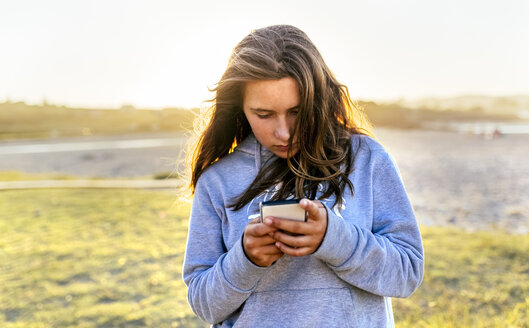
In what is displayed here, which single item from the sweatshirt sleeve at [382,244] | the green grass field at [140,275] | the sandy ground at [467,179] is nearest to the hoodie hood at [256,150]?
the sweatshirt sleeve at [382,244]

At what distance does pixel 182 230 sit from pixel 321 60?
397 centimetres

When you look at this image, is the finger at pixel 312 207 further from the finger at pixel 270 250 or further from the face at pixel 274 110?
the face at pixel 274 110

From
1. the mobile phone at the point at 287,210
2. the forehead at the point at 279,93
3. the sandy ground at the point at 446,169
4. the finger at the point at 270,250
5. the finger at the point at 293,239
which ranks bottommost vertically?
the sandy ground at the point at 446,169

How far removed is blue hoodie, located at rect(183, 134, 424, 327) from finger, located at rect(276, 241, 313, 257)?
4 cm

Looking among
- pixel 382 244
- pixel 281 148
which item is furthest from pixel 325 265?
pixel 281 148

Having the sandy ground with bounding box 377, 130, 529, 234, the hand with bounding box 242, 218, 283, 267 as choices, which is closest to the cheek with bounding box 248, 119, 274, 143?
the hand with bounding box 242, 218, 283, 267

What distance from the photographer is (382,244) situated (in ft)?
4.49

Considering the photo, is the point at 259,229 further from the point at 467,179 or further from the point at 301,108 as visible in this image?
the point at 467,179

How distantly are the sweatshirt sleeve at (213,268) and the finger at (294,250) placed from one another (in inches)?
4.4

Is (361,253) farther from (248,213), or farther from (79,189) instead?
(79,189)

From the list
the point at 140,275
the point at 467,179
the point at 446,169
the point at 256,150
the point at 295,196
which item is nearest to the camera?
→ the point at 295,196

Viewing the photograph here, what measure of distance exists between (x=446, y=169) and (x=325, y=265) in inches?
371

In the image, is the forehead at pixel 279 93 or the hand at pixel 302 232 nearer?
the hand at pixel 302 232

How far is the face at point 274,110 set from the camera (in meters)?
1.45
